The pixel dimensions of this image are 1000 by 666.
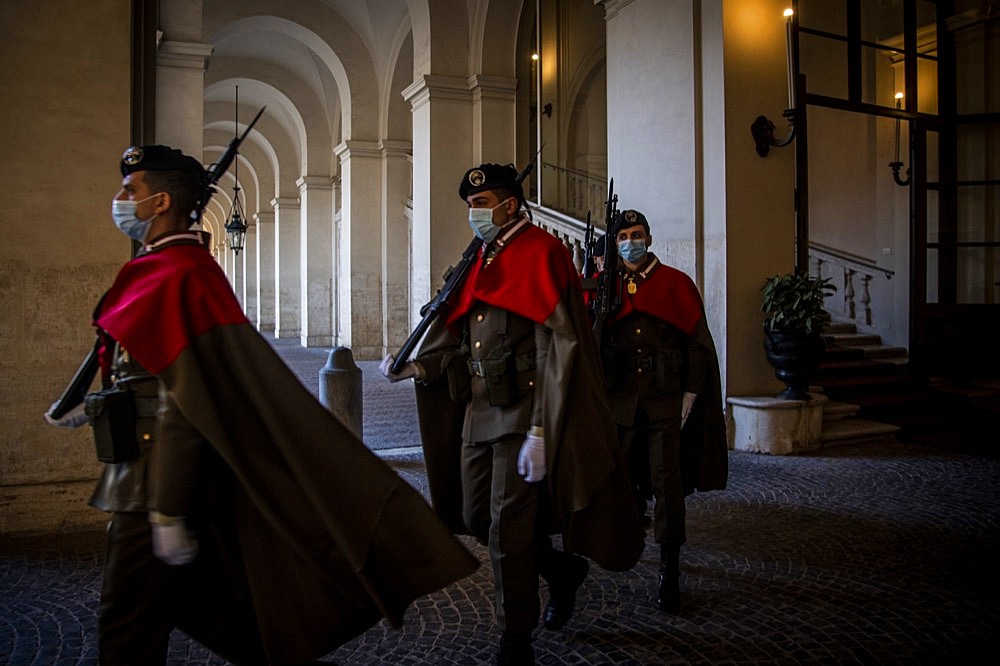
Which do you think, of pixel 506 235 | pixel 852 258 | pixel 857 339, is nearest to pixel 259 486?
pixel 506 235

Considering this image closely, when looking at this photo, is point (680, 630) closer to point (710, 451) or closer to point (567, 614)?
point (567, 614)

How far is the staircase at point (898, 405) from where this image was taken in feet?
24.6

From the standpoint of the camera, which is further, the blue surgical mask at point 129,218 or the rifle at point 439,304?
the rifle at point 439,304

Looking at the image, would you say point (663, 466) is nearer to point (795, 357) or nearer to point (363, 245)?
point (795, 357)

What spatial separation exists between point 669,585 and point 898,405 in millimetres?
5984

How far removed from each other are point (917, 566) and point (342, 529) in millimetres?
3469

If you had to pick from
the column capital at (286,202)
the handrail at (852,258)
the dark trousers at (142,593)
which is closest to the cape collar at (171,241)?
the dark trousers at (142,593)

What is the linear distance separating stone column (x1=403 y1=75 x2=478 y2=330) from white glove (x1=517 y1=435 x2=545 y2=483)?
9.04 metres

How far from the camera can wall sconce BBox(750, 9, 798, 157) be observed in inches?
261

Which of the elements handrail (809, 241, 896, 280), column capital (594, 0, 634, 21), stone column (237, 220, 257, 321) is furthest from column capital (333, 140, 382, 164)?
stone column (237, 220, 257, 321)

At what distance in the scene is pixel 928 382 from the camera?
29.0ft

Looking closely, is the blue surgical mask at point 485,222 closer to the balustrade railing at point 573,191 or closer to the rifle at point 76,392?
the rifle at point 76,392

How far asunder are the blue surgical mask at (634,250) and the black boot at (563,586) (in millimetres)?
1618

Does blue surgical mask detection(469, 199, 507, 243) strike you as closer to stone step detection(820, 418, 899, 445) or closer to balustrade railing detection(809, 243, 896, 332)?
stone step detection(820, 418, 899, 445)
